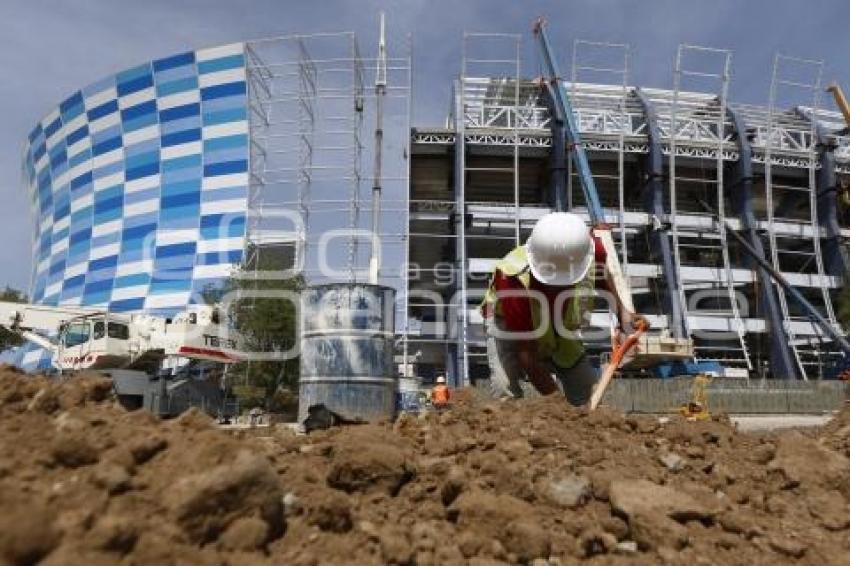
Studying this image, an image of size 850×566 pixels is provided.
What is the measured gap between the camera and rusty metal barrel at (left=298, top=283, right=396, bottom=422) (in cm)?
877

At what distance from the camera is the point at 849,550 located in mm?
2068

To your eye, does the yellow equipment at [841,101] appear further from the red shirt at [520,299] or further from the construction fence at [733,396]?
the red shirt at [520,299]

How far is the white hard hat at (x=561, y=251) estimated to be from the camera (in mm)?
3490

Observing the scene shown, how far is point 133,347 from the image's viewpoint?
1573 cm

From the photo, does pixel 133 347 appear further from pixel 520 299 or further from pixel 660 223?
pixel 660 223

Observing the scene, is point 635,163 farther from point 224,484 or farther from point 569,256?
point 224,484

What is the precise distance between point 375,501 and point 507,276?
1859 mm

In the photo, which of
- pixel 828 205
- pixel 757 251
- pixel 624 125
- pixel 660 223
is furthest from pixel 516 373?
pixel 828 205

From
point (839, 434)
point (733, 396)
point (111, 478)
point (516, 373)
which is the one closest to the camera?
point (111, 478)

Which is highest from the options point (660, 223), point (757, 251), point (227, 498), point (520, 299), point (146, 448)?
point (660, 223)

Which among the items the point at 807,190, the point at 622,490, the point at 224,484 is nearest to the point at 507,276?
the point at 622,490

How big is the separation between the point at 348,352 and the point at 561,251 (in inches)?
224

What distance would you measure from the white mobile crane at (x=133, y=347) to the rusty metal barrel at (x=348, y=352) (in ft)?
18.9

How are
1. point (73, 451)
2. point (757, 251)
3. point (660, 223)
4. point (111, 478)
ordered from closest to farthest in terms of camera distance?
1. point (111, 478)
2. point (73, 451)
3. point (660, 223)
4. point (757, 251)
